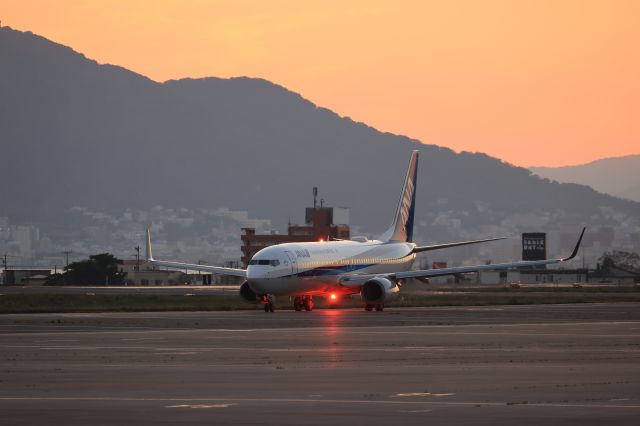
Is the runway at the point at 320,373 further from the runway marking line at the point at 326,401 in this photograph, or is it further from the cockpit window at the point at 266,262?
the cockpit window at the point at 266,262

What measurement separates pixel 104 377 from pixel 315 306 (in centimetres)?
5253

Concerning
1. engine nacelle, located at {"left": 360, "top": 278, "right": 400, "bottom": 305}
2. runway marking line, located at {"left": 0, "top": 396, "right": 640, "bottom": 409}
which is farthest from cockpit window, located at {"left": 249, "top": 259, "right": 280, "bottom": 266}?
runway marking line, located at {"left": 0, "top": 396, "right": 640, "bottom": 409}

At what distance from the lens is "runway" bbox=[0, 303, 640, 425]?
72.5 ft

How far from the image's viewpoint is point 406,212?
3644 inches

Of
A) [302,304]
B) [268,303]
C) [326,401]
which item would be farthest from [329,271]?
[326,401]

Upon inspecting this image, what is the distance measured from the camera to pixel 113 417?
21.6m

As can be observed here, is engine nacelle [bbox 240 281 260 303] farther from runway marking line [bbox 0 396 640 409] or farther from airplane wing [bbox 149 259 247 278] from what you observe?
runway marking line [bbox 0 396 640 409]

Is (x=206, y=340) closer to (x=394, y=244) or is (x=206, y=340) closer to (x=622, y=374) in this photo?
(x=622, y=374)

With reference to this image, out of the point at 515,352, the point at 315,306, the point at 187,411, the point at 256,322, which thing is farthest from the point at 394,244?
the point at 187,411

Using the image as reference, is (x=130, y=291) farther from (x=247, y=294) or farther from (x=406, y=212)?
(x=247, y=294)

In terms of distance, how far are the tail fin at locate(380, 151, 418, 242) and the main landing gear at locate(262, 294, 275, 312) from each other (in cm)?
1656

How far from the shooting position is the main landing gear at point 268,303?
73250mm

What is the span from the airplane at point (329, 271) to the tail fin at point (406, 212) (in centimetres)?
119

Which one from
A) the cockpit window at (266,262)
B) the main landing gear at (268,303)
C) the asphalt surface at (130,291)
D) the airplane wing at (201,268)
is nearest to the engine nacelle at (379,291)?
the cockpit window at (266,262)
